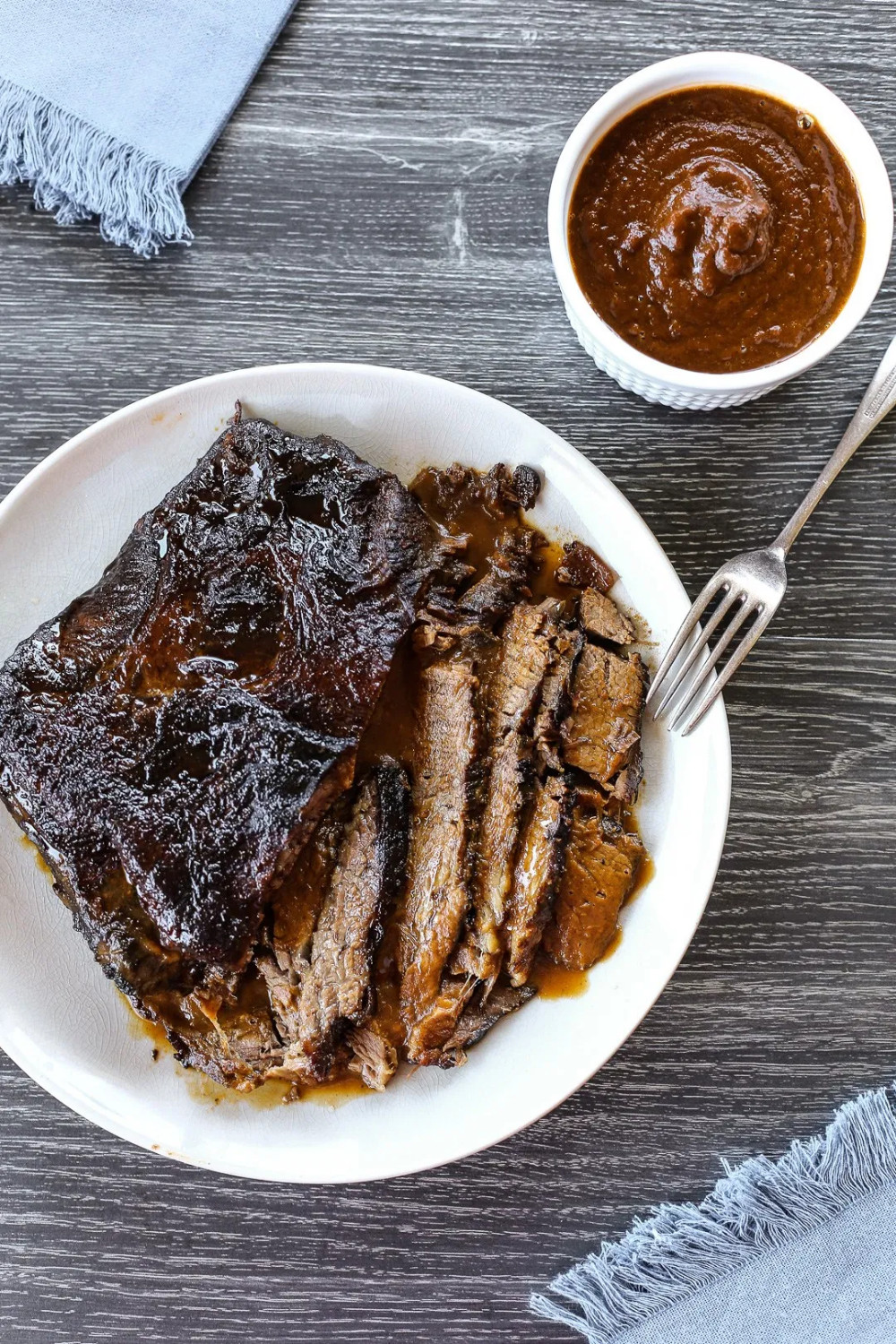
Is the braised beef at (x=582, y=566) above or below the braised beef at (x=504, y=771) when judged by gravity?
above

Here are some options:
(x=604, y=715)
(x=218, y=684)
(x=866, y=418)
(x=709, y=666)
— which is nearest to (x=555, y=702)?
(x=604, y=715)

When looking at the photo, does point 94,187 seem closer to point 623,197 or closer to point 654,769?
point 623,197

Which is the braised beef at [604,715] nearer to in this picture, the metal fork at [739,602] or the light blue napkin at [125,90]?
the metal fork at [739,602]

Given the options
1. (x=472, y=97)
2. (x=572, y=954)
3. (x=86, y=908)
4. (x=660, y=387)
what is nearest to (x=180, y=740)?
(x=86, y=908)

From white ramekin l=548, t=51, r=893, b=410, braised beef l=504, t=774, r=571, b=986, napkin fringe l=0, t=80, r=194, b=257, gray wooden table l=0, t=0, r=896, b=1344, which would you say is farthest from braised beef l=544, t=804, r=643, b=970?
napkin fringe l=0, t=80, r=194, b=257

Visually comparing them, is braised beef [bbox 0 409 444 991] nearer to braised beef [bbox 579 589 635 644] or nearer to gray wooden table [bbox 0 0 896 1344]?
braised beef [bbox 579 589 635 644]

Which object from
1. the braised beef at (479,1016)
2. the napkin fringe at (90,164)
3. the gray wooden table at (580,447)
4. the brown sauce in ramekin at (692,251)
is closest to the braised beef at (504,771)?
the braised beef at (479,1016)

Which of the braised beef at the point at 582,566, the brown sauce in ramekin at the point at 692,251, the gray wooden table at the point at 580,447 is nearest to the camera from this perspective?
the brown sauce in ramekin at the point at 692,251
